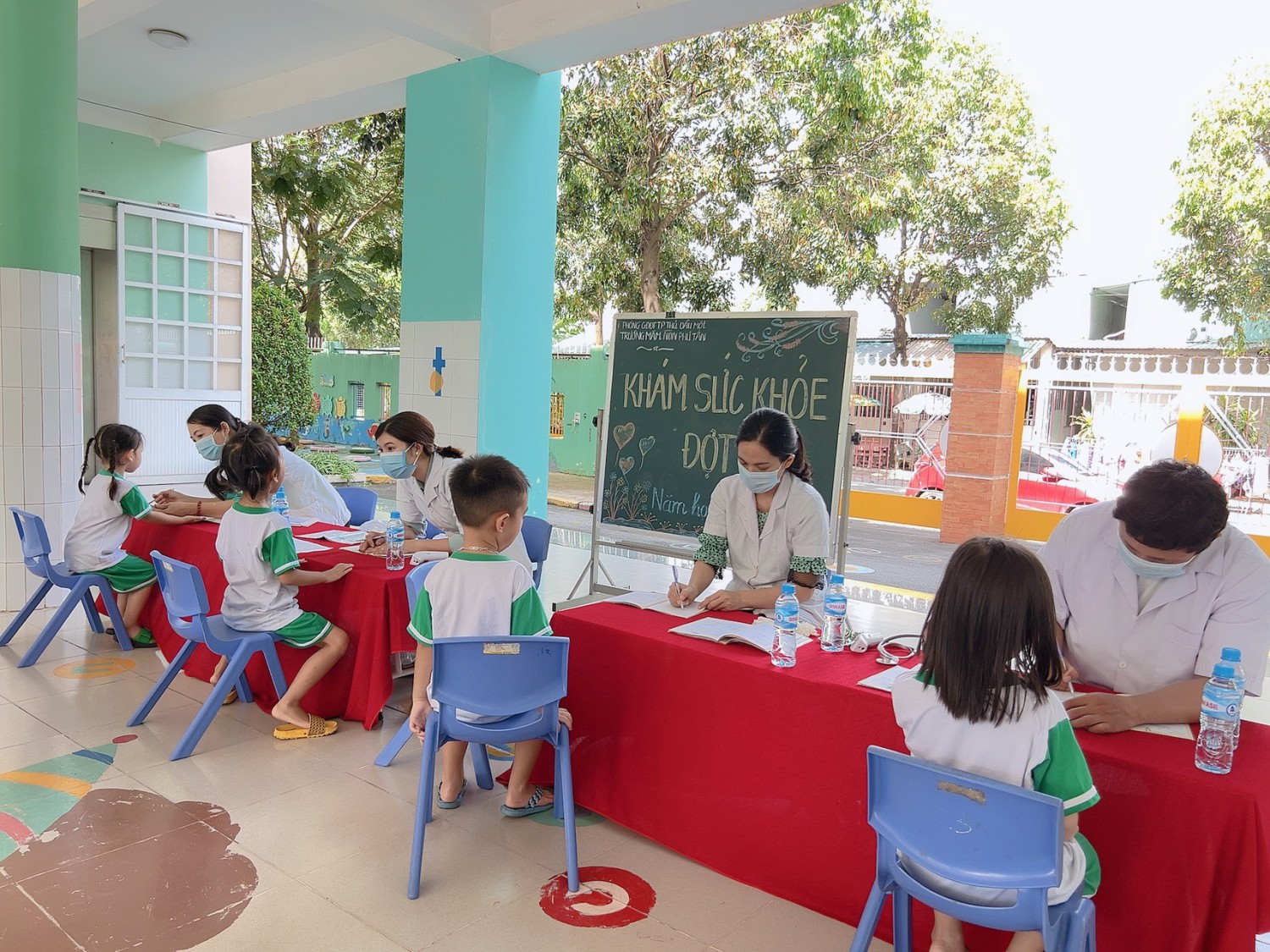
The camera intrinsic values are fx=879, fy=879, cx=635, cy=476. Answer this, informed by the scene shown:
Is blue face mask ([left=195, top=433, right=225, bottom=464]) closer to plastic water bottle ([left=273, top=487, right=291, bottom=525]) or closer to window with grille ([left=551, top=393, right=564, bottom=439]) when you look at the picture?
plastic water bottle ([left=273, top=487, right=291, bottom=525])

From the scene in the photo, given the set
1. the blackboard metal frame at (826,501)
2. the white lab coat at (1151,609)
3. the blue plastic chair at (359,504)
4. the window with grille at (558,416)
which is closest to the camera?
the white lab coat at (1151,609)

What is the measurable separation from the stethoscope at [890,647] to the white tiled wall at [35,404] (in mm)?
4785

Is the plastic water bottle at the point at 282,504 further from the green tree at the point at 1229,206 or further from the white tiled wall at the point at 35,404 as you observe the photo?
the green tree at the point at 1229,206

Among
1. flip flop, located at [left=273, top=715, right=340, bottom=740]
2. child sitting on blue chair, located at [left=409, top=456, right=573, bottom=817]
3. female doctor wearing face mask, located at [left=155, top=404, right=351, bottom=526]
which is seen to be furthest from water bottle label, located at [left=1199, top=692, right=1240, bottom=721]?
female doctor wearing face mask, located at [left=155, top=404, right=351, bottom=526]

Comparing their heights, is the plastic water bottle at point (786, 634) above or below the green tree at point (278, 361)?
below

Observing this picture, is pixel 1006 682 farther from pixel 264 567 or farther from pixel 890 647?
pixel 264 567

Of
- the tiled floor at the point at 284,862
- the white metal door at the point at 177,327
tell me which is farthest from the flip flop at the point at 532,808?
the white metal door at the point at 177,327

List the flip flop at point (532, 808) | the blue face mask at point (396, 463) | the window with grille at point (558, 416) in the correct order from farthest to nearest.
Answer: the window with grille at point (558, 416) < the blue face mask at point (396, 463) < the flip flop at point (532, 808)

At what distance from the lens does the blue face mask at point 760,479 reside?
9.89 feet

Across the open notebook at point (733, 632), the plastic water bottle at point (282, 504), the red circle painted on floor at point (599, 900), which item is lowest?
Result: the red circle painted on floor at point (599, 900)

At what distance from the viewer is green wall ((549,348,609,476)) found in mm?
14648

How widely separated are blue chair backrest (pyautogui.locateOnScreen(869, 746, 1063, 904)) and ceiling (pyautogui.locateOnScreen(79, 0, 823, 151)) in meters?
4.36

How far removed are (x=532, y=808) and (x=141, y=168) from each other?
7901 mm

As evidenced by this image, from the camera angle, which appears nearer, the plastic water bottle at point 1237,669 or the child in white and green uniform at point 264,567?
the plastic water bottle at point 1237,669
